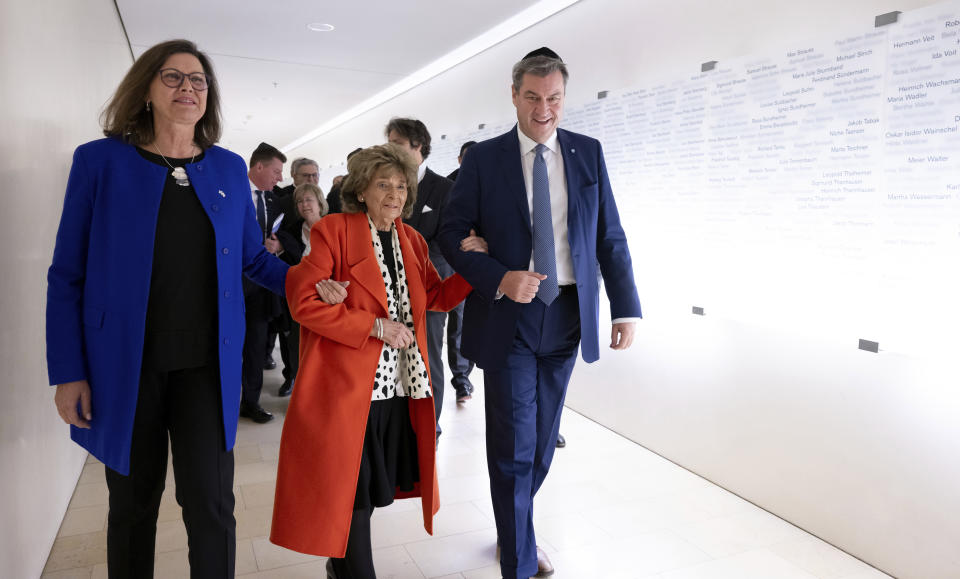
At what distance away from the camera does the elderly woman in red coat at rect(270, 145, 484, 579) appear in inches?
79.0

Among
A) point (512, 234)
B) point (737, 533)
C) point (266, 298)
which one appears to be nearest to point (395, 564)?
point (512, 234)

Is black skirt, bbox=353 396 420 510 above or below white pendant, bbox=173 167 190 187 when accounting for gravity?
below

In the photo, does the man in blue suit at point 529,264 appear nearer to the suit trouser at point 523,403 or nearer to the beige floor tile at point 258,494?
the suit trouser at point 523,403

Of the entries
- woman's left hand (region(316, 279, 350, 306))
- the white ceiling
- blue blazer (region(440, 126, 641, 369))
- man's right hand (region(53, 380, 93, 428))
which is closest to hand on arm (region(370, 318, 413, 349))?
woman's left hand (region(316, 279, 350, 306))

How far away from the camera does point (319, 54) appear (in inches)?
276

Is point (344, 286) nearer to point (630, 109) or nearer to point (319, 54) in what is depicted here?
point (630, 109)

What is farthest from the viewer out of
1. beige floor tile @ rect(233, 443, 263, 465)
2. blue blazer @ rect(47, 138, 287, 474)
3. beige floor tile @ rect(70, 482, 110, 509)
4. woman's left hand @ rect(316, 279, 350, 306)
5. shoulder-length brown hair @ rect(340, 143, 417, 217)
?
beige floor tile @ rect(233, 443, 263, 465)

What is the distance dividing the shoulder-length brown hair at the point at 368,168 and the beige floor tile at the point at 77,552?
1.79 metres

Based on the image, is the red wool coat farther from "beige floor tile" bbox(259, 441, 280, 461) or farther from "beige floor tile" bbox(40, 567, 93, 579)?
"beige floor tile" bbox(259, 441, 280, 461)

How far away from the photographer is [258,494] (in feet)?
10.9

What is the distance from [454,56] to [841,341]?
5210 mm

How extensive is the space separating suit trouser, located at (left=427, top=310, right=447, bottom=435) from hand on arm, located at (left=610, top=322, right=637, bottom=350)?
136 cm

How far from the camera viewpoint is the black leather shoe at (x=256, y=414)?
4512 millimetres

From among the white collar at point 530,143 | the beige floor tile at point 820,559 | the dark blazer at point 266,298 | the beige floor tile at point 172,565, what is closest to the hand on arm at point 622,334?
the white collar at point 530,143
